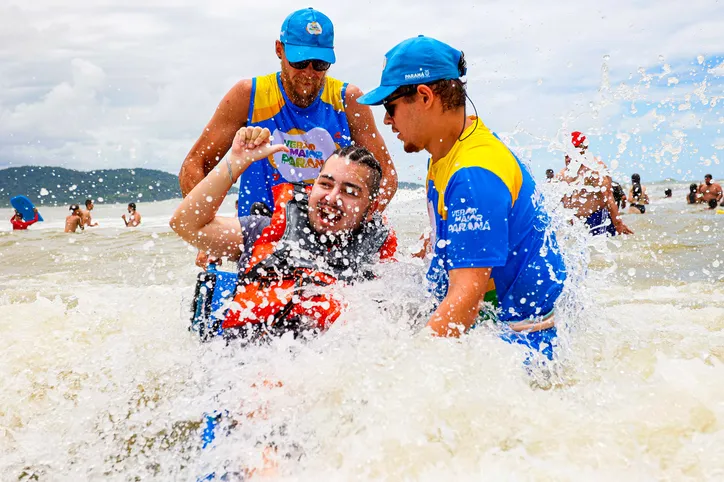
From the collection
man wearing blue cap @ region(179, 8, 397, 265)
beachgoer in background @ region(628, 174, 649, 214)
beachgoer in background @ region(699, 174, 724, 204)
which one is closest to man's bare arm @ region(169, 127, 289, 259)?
man wearing blue cap @ region(179, 8, 397, 265)

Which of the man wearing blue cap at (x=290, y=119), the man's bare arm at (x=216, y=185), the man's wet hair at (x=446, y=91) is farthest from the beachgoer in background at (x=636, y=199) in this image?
the man's bare arm at (x=216, y=185)

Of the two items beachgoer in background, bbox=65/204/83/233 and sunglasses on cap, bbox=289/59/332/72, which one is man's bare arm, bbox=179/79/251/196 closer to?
sunglasses on cap, bbox=289/59/332/72

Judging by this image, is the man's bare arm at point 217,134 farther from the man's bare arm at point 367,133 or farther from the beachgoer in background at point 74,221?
the beachgoer in background at point 74,221

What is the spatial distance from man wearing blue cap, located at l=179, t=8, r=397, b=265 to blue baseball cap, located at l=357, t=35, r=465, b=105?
5.43ft

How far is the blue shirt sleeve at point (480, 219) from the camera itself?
254 cm

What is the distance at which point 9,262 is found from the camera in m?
12.0

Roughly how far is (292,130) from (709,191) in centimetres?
2182

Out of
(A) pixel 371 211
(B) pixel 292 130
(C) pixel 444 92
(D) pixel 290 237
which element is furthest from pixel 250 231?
(C) pixel 444 92

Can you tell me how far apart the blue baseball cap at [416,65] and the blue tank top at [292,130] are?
194 centimetres

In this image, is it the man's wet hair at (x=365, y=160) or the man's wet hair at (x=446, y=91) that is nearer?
the man's wet hair at (x=446, y=91)

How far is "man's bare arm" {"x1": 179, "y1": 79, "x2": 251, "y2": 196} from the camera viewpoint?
4.70 metres

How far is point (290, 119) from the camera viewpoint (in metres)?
4.75

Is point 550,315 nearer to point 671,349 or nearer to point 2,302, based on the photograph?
point 671,349

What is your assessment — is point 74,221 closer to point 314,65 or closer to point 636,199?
point 314,65
